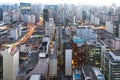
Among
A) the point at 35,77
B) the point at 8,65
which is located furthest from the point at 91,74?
the point at 8,65

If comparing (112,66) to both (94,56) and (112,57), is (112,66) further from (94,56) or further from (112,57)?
Result: (94,56)

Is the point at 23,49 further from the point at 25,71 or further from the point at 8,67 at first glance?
the point at 25,71

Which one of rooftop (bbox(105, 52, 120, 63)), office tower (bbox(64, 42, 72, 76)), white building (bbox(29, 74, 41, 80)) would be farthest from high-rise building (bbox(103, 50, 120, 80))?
white building (bbox(29, 74, 41, 80))

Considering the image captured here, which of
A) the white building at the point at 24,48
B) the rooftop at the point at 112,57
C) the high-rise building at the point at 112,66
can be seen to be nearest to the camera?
the high-rise building at the point at 112,66

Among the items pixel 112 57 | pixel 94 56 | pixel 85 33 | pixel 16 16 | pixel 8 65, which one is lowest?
pixel 94 56

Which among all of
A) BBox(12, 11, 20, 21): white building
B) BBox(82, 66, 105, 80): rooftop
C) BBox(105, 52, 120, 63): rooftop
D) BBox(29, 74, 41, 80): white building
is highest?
BBox(12, 11, 20, 21): white building

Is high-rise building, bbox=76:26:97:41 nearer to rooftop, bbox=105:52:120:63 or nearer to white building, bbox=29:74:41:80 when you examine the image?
rooftop, bbox=105:52:120:63

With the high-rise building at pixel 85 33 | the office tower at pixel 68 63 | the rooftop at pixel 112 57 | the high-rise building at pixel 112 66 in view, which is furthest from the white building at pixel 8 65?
the high-rise building at pixel 85 33

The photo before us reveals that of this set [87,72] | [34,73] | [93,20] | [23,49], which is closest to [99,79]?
[87,72]

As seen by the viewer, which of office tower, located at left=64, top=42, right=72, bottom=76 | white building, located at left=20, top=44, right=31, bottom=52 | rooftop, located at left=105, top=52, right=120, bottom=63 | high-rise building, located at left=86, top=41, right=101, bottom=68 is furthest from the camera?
white building, located at left=20, top=44, right=31, bottom=52

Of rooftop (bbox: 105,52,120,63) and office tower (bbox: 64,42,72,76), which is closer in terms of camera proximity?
rooftop (bbox: 105,52,120,63)

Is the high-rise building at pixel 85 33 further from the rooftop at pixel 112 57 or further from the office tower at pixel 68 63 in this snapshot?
the rooftop at pixel 112 57
